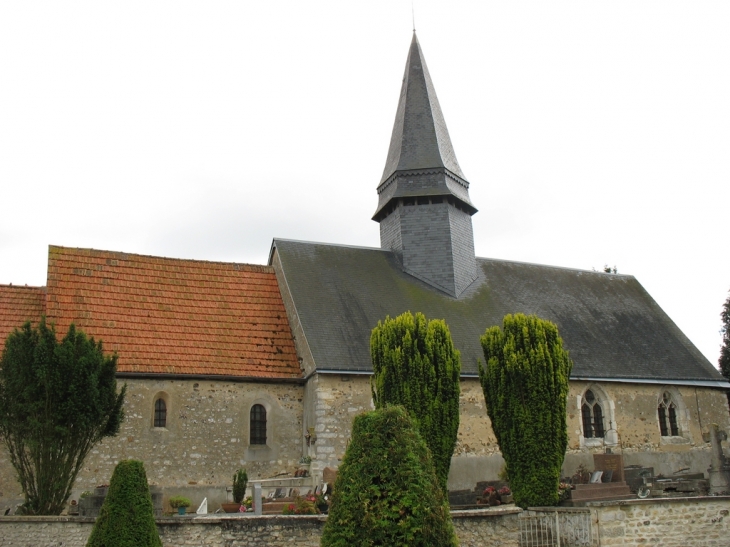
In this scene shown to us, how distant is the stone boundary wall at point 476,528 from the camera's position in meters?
11.5

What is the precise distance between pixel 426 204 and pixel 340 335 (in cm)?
629

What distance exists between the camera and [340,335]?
18844 mm

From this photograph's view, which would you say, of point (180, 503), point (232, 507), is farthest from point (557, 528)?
point (180, 503)

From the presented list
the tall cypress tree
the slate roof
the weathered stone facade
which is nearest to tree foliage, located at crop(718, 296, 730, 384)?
the tall cypress tree

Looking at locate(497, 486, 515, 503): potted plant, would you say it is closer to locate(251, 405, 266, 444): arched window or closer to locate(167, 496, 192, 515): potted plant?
locate(251, 405, 266, 444): arched window

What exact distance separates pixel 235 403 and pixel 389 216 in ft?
30.1

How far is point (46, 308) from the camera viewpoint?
17.5 m

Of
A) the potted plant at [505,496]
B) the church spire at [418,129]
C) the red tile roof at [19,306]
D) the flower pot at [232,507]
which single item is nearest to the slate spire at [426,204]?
the church spire at [418,129]

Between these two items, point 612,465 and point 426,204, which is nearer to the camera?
point 612,465

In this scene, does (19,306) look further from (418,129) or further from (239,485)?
(418,129)

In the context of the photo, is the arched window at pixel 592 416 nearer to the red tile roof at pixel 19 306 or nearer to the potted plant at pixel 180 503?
the potted plant at pixel 180 503

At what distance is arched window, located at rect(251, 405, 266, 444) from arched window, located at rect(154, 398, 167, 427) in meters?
2.13

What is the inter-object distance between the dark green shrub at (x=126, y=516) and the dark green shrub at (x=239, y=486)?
476 cm

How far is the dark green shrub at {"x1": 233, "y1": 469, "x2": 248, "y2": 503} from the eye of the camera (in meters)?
15.7
